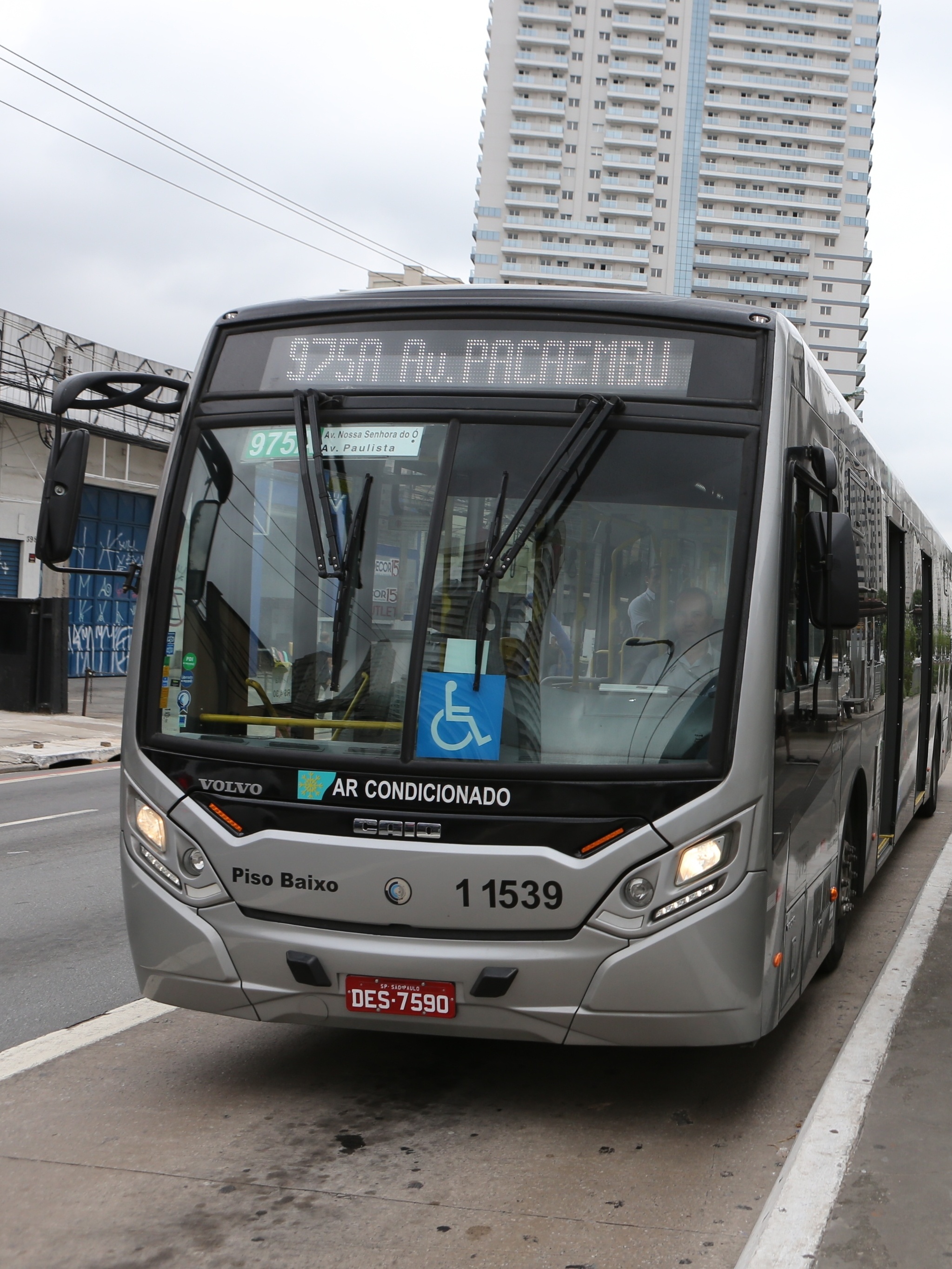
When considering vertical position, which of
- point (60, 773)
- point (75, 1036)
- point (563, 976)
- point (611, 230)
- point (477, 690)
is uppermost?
point (611, 230)

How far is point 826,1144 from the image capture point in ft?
14.2

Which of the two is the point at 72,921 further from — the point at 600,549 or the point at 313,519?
the point at 600,549

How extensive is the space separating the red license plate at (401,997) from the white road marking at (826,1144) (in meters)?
1.20

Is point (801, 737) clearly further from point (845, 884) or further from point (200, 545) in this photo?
point (200, 545)

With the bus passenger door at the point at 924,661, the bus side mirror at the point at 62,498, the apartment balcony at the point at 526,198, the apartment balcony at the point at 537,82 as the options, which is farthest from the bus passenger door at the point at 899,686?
the apartment balcony at the point at 537,82

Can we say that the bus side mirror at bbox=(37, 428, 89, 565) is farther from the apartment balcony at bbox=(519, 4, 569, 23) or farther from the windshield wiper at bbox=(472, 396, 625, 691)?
the apartment balcony at bbox=(519, 4, 569, 23)

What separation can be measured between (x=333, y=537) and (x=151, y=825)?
1257 mm

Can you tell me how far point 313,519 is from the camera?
193 inches

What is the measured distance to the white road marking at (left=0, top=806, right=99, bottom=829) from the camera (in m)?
12.3

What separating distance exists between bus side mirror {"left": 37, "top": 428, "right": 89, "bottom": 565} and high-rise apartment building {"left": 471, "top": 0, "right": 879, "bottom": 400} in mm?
130543

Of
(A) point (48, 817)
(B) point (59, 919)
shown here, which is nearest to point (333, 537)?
(B) point (59, 919)

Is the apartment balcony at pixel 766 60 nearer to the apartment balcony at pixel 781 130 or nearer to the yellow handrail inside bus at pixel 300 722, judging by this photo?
the apartment balcony at pixel 781 130

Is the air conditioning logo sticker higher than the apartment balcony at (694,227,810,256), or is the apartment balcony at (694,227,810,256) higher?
the apartment balcony at (694,227,810,256)

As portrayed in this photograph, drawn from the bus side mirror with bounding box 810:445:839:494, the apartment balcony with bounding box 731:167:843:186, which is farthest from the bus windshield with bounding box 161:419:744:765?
the apartment balcony with bounding box 731:167:843:186
